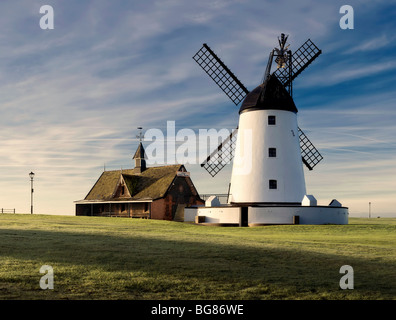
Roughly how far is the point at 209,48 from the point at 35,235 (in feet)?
94.0

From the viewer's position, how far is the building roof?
51.8m

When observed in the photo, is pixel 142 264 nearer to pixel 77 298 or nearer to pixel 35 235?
pixel 77 298

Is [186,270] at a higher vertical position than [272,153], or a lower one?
lower

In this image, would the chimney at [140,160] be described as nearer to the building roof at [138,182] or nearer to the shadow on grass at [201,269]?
the building roof at [138,182]

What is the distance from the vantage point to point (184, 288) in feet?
38.3

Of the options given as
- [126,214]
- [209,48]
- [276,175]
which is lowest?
[126,214]

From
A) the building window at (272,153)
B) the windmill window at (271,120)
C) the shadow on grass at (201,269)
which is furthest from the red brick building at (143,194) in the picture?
the shadow on grass at (201,269)

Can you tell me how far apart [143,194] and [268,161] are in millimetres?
17986

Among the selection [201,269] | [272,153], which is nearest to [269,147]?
[272,153]

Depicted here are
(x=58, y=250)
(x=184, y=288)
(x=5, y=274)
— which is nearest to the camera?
(x=184, y=288)

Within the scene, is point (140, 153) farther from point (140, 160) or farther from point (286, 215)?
point (286, 215)

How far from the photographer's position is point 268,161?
131 ft

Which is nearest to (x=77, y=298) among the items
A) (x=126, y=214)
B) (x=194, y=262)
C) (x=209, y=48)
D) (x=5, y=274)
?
(x=5, y=274)
